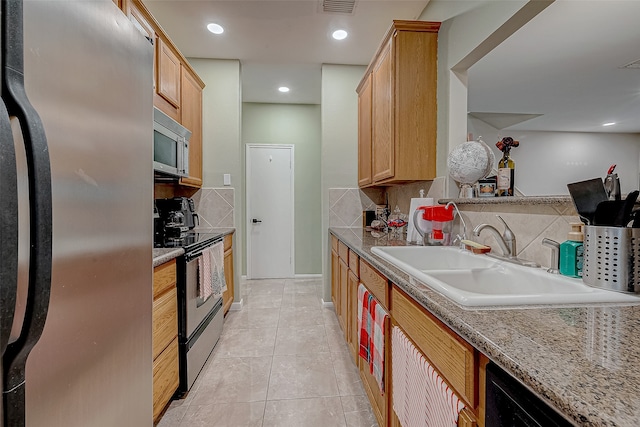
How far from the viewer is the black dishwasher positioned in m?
0.46

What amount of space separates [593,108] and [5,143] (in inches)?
75.4

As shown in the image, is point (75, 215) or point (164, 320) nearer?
point (75, 215)

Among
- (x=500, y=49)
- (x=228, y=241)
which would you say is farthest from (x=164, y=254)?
(x=500, y=49)

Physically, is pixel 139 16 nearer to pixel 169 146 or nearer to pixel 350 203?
pixel 169 146

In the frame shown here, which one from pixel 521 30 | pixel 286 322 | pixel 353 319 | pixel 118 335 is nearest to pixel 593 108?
pixel 521 30

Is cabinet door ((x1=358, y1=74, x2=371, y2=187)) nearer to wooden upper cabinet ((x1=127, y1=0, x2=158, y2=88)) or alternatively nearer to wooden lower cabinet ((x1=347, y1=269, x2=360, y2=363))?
wooden lower cabinet ((x1=347, y1=269, x2=360, y2=363))

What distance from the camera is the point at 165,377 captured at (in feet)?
5.19

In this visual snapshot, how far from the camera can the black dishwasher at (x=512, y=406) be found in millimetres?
461

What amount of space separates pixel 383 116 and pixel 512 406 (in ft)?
6.99

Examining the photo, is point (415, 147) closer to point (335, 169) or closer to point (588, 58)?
point (588, 58)

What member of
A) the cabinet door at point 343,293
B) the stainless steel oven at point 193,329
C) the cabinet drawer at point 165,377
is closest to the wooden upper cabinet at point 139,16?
the stainless steel oven at point 193,329

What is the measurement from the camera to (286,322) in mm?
2924

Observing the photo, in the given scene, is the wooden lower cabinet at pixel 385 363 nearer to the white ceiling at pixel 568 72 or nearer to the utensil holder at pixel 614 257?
the utensil holder at pixel 614 257

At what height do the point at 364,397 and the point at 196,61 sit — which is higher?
the point at 196,61
